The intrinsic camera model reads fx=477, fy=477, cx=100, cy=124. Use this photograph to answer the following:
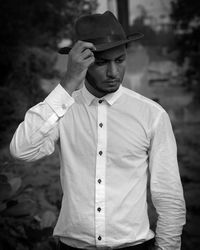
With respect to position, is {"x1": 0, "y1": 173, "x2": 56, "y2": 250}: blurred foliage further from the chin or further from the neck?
the chin

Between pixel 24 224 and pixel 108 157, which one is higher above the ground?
pixel 108 157

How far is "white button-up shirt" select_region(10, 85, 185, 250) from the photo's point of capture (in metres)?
1.74

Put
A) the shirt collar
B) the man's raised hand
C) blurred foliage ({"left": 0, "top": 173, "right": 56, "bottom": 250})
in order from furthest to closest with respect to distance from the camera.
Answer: blurred foliage ({"left": 0, "top": 173, "right": 56, "bottom": 250}), the shirt collar, the man's raised hand

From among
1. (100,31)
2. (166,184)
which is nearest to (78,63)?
(100,31)

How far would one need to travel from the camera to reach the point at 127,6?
3156mm

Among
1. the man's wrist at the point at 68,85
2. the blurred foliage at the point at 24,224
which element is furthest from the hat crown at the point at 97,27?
the blurred foliage at the point at 24,224

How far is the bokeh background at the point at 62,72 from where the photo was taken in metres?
3.16

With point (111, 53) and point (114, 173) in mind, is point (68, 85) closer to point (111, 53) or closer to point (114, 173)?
point (111, 53)

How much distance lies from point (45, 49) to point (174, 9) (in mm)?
905

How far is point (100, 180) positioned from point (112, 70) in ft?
1.34

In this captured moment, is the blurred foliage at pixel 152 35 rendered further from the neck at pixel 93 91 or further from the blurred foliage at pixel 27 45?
the neck at pixel 93 91

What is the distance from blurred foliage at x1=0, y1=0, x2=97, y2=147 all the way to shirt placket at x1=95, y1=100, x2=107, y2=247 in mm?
1498

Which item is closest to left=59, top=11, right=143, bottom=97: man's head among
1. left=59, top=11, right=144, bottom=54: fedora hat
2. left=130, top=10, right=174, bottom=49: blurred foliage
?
left=59, top=11, right=144, bottom=54: fedora hat

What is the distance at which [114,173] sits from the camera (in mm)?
1769
